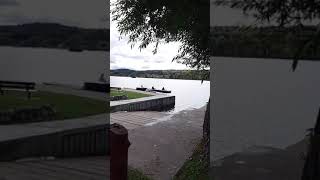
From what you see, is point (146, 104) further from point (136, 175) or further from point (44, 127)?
point (44, 127)

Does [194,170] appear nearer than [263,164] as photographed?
No

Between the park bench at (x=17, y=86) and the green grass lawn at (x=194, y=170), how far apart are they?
3335 millimetres

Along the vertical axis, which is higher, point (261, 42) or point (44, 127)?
point (261, 42)

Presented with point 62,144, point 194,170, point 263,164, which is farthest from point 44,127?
point 194,170

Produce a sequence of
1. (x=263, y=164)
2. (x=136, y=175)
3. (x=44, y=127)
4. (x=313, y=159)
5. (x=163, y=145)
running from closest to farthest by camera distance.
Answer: (x=313, y=159)
(x=263, y=164)
(x=44, y=127)
(x=136, y=175)
(x=163, y=145)

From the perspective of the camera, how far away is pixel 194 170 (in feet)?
27.4

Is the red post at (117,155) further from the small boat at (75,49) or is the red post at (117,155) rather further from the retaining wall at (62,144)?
the small boat at (75,49)

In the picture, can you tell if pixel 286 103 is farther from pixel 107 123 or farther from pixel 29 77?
pixel 29 77

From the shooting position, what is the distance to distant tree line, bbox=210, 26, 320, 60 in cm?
476

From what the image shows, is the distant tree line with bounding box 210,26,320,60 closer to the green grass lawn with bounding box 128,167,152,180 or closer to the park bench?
the park bench

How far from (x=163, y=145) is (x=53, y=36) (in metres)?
5.66

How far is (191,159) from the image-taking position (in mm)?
9227

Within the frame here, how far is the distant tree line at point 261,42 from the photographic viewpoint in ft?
15.6

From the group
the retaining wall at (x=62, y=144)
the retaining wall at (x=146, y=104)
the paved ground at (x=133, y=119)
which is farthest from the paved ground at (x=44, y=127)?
the retaining wall at (x=146, y=104)
